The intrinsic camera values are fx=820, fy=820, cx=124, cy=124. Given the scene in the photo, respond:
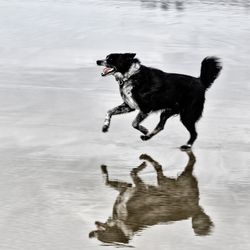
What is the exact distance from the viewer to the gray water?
22.1 ft

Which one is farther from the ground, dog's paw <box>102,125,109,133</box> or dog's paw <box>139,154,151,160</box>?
dog's paw <box>139,154,151,160</box>

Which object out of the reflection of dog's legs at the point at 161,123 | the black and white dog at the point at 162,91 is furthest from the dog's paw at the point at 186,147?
the reflection of dog's legs at the point at 161,123

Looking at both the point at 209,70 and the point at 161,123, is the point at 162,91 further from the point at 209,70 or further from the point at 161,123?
the point at 209,70

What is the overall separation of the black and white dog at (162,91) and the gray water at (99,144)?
10.1 inches

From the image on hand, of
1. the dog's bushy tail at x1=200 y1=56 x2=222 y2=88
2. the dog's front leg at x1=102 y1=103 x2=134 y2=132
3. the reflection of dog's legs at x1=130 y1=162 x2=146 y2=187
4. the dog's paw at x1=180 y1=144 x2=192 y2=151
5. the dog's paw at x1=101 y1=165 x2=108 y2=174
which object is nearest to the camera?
the reflection of dog's legs at x1=130 y1=162 x2=146 y2=187

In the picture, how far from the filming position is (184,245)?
6.39 meters

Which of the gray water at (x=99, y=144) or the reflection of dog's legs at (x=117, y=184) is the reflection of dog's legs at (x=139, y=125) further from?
the reflection of dog's legs at (x=117, y=184)

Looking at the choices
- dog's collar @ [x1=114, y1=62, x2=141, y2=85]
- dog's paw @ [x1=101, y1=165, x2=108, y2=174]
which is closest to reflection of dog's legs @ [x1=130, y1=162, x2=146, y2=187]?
dog's paw @ [x1=101, y1=165, x2=108, y2=174]

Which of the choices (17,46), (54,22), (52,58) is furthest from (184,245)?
(54,22)

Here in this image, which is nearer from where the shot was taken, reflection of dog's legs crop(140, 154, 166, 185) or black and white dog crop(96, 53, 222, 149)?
reflection of dog's legs crop(140, 154, 166, 185)

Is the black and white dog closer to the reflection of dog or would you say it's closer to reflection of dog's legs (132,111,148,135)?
reflection of dog's legs (132,111,148,135)

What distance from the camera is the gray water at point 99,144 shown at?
6742mm

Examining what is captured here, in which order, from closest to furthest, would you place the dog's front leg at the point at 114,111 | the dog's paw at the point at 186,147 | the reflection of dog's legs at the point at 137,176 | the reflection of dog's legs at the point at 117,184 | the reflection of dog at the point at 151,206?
the reflection of dog at the point at 151,206 < the reflection of dog's legs at the point at 117,184 < the reflection of dog's legs at the point at 137,176 < the dog's paw at the point at 186,147 < the dog's front leg at the point at 114,111

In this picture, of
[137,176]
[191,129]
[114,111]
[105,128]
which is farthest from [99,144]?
[137,176]
